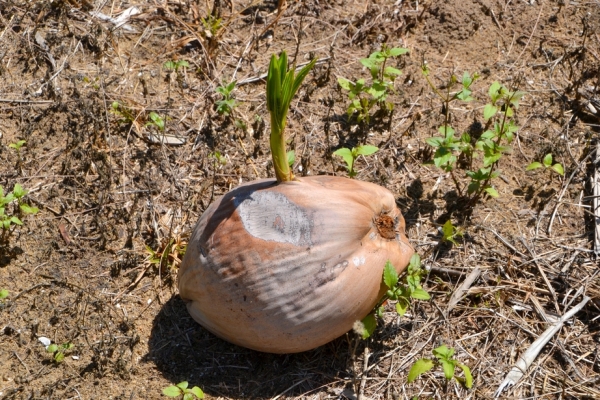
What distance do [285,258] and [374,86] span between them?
138cm

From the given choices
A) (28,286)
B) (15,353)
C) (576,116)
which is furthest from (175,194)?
(576,116)

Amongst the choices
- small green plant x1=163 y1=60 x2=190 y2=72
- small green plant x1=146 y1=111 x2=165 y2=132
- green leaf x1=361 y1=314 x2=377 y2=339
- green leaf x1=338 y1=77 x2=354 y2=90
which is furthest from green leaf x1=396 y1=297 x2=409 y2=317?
small green plant x1=163 y1=60 x2=190 y2=72

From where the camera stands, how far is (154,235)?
3396 mm

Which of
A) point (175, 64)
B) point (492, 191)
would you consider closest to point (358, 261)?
point (492, 191)

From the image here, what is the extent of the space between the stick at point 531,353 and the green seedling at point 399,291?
0.53 meters

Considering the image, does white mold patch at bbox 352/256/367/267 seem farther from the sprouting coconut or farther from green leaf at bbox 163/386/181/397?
green leaf at bbox 163/386/181/397

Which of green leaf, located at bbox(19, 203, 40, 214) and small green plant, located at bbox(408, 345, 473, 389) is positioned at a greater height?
green leaf, located at bbox(19, 203, 40, 214)

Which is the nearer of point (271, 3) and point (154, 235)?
point (154, 235)

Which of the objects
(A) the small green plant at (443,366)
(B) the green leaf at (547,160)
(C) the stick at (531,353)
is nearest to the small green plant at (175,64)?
(B) the green leaf at (547,160)

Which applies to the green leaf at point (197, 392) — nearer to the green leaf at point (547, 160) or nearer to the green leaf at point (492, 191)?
the green leaf at point (492, 191)

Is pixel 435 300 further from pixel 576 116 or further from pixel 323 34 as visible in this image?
pixel 323 34

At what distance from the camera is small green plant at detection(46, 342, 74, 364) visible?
9.58 ft

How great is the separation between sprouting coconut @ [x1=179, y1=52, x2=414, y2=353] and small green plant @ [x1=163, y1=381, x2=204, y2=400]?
0.89 feet

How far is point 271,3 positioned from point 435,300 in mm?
2315
